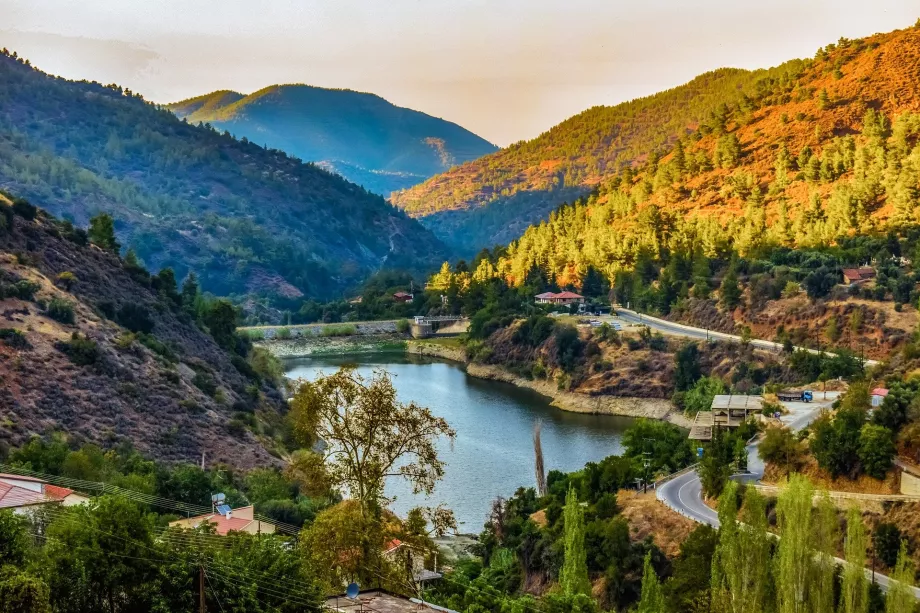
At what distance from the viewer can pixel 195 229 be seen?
497 ft

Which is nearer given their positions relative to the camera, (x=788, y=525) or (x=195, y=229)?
(x=788, y=525)

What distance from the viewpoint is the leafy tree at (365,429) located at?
19781 mm

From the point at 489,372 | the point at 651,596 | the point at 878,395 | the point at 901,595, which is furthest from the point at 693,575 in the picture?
the point at 489,372

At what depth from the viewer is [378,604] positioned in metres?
18.4

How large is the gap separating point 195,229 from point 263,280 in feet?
51.0

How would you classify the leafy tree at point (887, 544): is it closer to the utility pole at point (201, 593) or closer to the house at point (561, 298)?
the utility pole at point (201, 593)

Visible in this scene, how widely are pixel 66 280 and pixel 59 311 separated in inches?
176

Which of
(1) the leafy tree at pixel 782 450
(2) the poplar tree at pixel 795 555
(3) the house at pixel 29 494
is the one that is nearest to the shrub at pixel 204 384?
(3) the house at pixel 29 494

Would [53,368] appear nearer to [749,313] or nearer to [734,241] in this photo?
[749,313]

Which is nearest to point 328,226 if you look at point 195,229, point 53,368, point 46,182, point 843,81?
point 195,229

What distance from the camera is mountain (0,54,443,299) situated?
458 feet

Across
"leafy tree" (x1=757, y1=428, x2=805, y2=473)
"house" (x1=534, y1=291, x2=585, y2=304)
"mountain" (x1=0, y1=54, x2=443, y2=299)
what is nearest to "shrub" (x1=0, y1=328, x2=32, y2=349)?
"leafy tree" (x1=757, y1=428, x2=805, y2=473)

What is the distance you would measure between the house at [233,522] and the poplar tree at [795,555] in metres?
11.3

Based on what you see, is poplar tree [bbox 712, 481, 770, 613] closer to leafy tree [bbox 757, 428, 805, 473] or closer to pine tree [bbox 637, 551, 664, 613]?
pine tree [bbox 637, 551, 664, 613]
